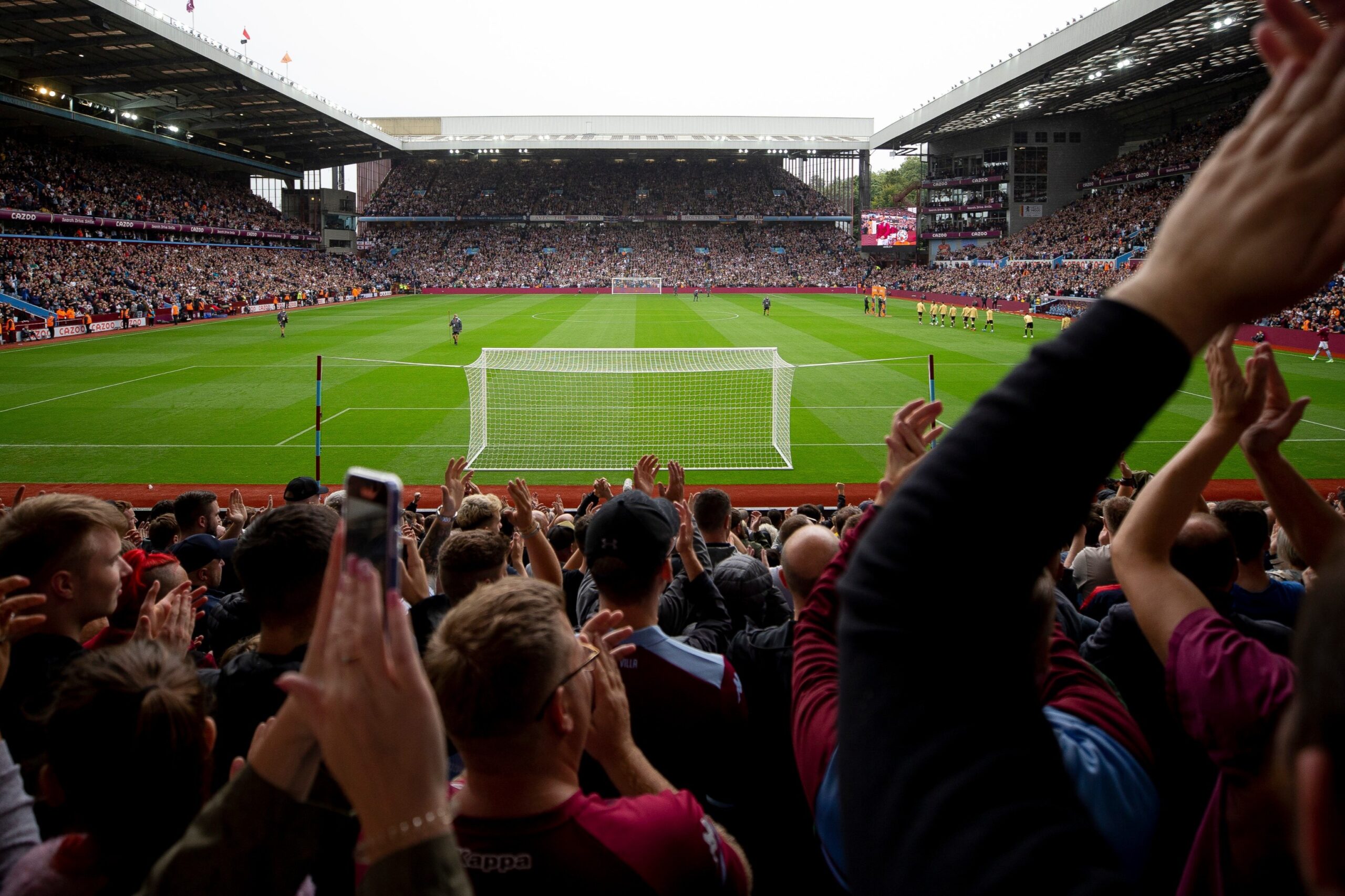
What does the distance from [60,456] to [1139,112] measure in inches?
3173

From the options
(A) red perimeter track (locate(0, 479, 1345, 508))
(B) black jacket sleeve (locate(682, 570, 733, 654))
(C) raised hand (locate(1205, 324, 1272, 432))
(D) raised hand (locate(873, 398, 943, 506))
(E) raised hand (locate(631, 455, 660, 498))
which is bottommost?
(A) red perimeter track (locate(0, 479, 1345, 508))

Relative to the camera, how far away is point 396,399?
24.1 m

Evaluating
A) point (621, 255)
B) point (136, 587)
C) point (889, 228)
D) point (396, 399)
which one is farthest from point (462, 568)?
point (889, 228)

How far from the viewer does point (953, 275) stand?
252ft

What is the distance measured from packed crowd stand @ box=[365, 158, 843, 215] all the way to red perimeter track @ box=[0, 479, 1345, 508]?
87987mm

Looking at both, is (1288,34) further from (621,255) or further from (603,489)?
(621,255)

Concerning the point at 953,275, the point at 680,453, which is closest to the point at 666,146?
the point at 953,275

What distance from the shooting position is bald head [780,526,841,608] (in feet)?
12.9

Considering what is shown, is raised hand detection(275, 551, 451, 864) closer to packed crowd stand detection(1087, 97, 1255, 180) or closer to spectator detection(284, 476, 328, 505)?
spectator detection(284, 476, 328, 505)

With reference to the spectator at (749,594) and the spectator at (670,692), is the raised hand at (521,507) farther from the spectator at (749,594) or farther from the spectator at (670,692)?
the spectator at (670,692)

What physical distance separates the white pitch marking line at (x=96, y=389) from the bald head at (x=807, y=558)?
25.5 meters

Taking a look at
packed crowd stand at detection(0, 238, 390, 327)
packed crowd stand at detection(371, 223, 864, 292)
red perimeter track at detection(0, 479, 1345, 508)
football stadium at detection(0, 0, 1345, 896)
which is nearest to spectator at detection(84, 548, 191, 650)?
football stadium at detection(0, 0, 1345, 896)

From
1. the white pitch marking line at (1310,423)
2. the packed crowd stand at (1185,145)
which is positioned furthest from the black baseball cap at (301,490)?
the packed crowd stand at (1185,145)

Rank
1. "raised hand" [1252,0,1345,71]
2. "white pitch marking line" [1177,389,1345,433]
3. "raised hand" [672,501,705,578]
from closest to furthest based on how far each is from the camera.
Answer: "raised hand" [1252,0,1345,71], "raised hand" [672,501,705,578], "white pitch marking line" [1177,389,1345,433]
